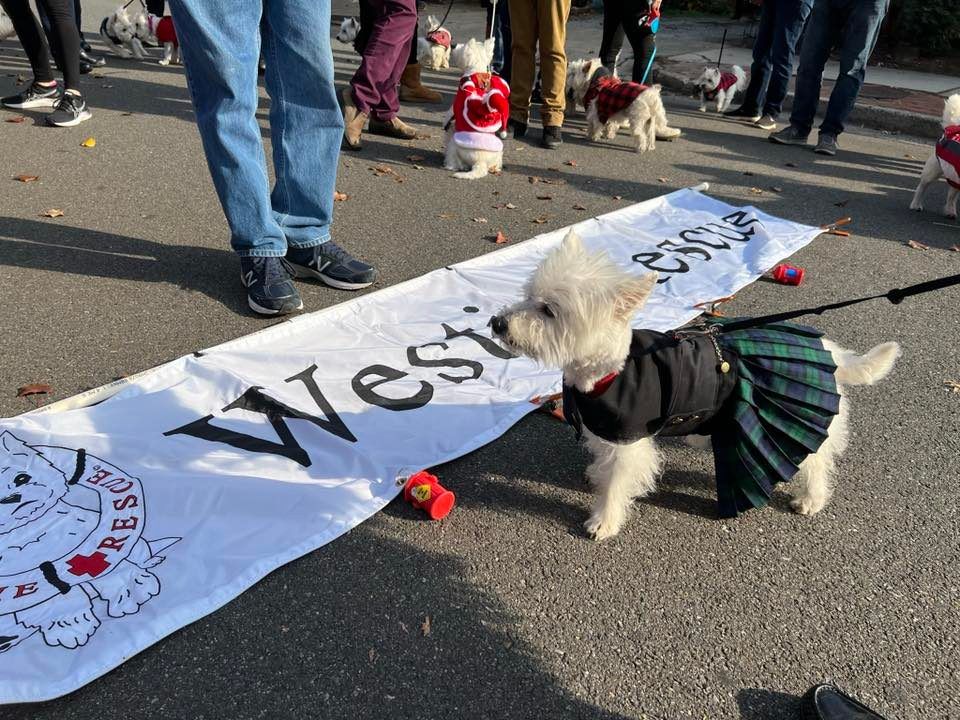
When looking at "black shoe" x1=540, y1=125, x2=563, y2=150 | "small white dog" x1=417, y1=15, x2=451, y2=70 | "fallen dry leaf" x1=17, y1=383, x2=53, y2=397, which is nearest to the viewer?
"fallen dry leaf" x1=17, y1=383, x2=53, y2=397

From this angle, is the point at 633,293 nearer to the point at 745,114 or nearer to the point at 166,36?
the point at 745,114

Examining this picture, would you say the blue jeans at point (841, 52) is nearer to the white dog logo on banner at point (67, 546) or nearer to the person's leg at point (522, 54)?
the person's leg at point (522, 54)

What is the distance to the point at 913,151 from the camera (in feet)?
25.0

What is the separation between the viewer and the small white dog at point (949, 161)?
16.7 feet

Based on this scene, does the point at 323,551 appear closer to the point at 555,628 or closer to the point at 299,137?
the point at 555,628

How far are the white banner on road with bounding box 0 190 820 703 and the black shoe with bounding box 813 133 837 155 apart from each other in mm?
4420

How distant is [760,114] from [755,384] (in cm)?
747

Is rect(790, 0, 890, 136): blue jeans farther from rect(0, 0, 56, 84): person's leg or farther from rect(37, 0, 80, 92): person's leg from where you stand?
rect(0, 0, 56, 84): person's leg

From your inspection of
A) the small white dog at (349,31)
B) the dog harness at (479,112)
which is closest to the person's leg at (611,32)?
the dog harness at (479,112)

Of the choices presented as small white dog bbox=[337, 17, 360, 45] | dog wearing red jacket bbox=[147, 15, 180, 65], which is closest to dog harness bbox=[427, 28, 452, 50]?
small white dog bbox=[337, 17, 360, 45]

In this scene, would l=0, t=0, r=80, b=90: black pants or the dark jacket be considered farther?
l=0, t=0, r=80, b=90: black pants

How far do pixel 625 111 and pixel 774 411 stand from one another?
5287mm

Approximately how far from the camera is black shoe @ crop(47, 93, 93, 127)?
618cm

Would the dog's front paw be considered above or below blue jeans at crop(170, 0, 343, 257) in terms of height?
below
